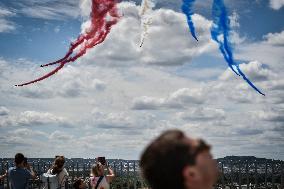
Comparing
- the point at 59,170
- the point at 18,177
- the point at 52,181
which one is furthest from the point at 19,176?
the point at 59,170

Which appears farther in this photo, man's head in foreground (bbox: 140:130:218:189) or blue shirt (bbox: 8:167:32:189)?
blue shirt (bbox: 8:167:32:189)

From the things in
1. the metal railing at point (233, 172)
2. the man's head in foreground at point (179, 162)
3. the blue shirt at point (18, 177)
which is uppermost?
the man's head in foreground at point (179, 162)

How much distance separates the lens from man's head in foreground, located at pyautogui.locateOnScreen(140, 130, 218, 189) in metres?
1.74

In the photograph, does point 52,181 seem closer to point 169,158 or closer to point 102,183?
point 102,183

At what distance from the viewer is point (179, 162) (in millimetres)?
1737

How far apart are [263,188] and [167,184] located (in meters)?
13.5

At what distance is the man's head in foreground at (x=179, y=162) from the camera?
1739mm

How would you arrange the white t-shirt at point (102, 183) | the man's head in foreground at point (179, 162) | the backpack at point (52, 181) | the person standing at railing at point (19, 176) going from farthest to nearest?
the white t-shirt at point (102, 183) < the backpack at point (52, 181) < the person standing at railing at point (19, 176) < the man's head in foreground at point (179, 162)

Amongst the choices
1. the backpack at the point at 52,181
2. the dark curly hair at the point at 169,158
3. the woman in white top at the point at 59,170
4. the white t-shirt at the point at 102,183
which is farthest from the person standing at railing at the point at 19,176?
the dark curly hair at the point at 169,158

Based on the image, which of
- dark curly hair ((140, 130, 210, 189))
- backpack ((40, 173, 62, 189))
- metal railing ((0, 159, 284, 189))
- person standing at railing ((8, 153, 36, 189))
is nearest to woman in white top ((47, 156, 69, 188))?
backpack ((40, 173, 62, 189))

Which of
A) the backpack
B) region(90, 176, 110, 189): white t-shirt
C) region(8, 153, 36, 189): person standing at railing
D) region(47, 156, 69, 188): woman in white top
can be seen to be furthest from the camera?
region(90, 176, 110, 189): white t-shirt

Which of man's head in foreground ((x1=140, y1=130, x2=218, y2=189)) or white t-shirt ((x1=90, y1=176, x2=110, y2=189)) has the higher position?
man's head in foreground ((x1=140, y1=130, x2=218, y2=189))

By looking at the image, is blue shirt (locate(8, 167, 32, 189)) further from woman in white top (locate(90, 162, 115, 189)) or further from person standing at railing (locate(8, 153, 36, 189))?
woman in white top (locate(90, 162, 115, 189))

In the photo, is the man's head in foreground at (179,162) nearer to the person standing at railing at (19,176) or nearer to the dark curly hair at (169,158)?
the dark curly hair at (169,158)
